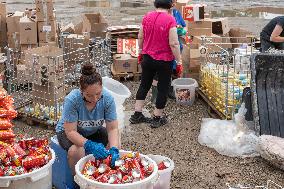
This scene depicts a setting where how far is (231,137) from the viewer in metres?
5.88

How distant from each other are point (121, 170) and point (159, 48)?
2805 millimetres

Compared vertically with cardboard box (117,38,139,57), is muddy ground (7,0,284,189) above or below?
below

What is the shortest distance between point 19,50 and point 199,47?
9.52 feet

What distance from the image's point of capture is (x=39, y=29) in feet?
26.4

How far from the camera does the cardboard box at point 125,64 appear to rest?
854 centimetres

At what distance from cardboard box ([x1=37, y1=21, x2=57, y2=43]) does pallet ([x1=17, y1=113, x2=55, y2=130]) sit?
5.85 feet

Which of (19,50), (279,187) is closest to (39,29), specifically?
(19,50)

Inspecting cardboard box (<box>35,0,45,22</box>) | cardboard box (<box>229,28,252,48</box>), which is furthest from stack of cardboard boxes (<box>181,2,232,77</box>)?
cardboard box (<box>35,0,45,22</box>)

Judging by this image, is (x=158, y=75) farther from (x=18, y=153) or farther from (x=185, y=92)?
(x=18, y=153)

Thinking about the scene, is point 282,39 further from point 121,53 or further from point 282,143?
point 121,53

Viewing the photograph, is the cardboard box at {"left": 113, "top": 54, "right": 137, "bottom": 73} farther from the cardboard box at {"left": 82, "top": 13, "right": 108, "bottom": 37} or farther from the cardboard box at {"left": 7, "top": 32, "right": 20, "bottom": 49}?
the cardboard box at {"left": 7, "top": 32, "right": 20, "bottom": 49}

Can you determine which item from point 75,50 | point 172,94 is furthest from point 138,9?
point 172,94

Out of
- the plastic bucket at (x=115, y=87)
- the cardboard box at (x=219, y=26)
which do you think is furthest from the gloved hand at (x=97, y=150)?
the cardboard box at (x=219, y=26)

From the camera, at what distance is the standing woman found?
406 cm
